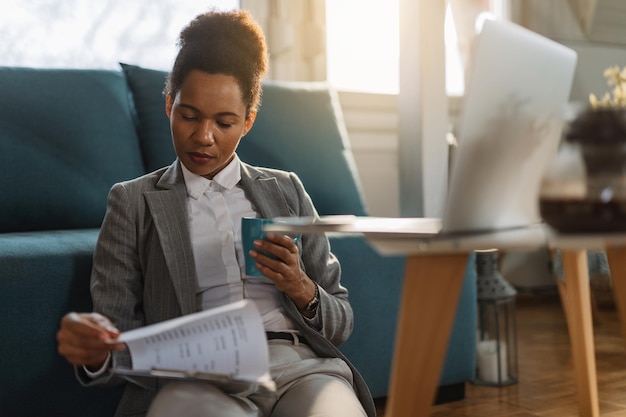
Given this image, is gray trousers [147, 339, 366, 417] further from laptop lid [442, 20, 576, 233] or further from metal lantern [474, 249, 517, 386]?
metal lantern [474, 249, 517, 386]

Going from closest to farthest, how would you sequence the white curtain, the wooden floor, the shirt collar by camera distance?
the shirt collar
the wooden floor
the white curtain

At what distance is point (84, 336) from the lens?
3.26 feet

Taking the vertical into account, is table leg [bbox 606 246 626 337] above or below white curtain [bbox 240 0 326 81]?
below

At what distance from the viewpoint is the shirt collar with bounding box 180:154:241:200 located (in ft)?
4.39

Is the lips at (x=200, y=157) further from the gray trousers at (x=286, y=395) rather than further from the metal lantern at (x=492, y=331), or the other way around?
the metal lantern at (x=492, y=331)

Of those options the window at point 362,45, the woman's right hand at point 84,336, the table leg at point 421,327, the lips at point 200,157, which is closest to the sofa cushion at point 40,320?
the lips at point 200,157

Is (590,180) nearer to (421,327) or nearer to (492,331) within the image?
(421,327)

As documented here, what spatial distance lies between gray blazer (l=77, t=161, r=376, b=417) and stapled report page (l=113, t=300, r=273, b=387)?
0.29 metres

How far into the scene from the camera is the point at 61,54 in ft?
8.48

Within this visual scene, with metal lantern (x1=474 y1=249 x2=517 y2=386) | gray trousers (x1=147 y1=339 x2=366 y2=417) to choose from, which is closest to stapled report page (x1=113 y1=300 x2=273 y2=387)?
gray trousers (x1=147 y1=339 x2=366 y2=417)

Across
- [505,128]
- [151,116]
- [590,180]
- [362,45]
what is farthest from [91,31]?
[590,180]

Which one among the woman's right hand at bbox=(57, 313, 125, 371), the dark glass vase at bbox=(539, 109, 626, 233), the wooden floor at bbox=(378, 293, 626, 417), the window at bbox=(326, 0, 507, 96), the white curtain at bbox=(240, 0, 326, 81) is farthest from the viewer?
the window at bbox=(326, 0, 507, 96)

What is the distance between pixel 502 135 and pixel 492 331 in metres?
1.53

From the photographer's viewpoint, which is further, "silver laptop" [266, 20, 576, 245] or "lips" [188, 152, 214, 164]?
"lips" [188, 152, 214, 164]
